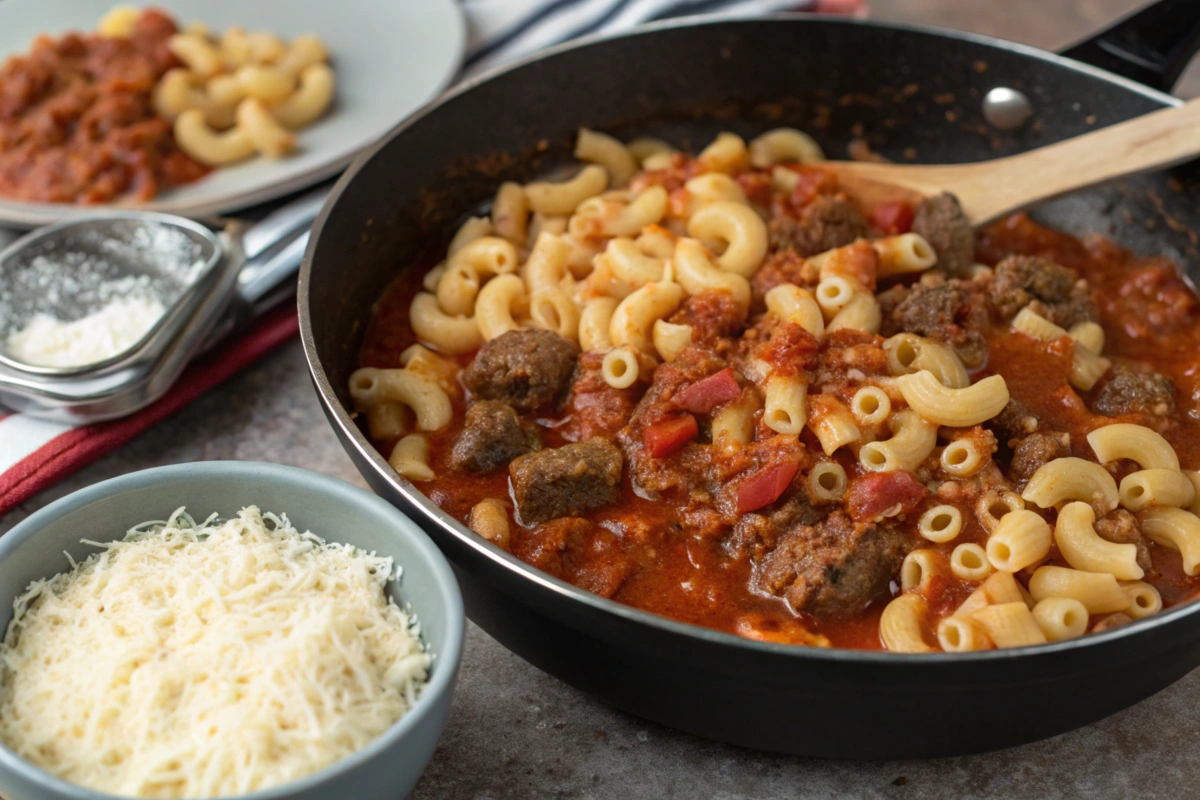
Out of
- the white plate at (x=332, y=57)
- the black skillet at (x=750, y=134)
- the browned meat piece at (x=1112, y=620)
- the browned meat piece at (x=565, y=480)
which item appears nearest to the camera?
the black skillet at (x=750, y=134)

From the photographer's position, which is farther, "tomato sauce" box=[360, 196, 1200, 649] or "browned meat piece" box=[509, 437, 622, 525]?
"browned meat piece" box=[509, 437, 622, 525]

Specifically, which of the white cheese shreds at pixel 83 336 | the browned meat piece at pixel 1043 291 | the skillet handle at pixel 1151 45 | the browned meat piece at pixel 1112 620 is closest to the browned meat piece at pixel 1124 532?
the browned meat piece at pixel 1112 620

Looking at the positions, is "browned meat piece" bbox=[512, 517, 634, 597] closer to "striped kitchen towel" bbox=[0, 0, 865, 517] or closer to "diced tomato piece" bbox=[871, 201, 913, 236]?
"striped kitchen towel" bbox=[0, 0, 865, 517]

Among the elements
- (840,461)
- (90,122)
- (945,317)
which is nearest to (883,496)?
(840,461)

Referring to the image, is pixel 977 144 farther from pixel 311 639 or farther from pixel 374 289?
pixel 311 639

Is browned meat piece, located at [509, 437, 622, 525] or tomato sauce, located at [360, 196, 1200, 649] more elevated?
browned meat piece, located at [509, 437, 622, 525]

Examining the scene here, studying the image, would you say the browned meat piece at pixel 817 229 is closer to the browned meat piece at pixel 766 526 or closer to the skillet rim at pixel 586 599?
the browned meat piece at pixel 766 526

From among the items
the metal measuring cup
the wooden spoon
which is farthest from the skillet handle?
the metal measuring cup

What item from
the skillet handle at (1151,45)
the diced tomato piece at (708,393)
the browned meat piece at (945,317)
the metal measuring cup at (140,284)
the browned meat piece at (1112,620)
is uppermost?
the skillet handle at (1151,45)
